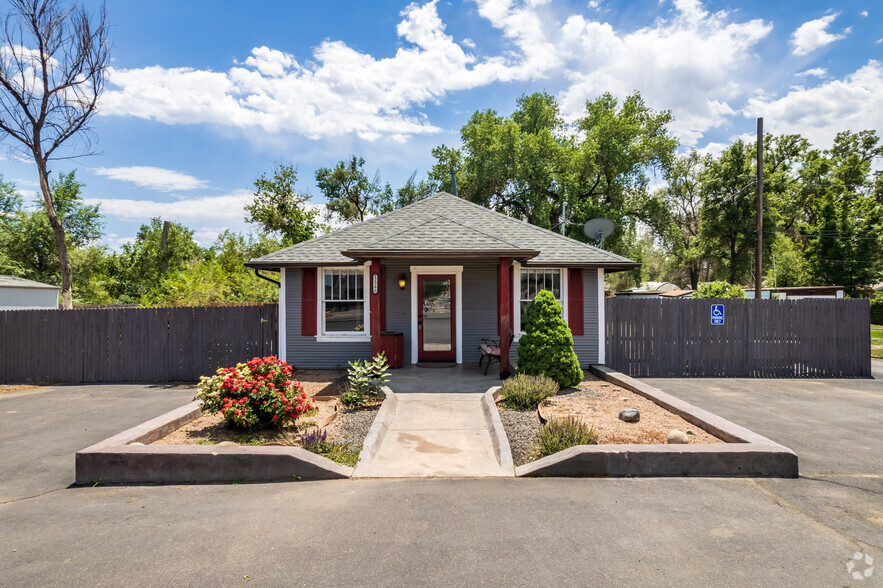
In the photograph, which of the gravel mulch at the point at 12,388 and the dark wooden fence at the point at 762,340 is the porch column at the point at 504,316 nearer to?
the dark wooden fence at the point at 762,340

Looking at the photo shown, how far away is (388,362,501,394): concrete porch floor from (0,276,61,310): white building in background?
62.6 feet

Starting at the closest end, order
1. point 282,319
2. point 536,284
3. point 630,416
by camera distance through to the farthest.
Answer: point 630,416, point 282,319, point 536,284

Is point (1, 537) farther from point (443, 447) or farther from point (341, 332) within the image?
point (341, 332)

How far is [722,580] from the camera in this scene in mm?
2574

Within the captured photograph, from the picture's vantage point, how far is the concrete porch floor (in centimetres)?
753

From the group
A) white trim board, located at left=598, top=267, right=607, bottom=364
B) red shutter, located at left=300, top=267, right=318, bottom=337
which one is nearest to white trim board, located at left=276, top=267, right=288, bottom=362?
red shutter, located at left=300, top=267, right=318, bottom=337

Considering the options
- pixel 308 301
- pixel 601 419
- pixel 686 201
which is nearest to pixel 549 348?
pixel 601 419

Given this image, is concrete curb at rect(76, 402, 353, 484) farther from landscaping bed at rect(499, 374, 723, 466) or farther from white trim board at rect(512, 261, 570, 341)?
white trim board at rect(512, 261, 570, 341)

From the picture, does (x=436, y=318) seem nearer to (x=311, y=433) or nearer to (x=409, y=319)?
(x=409, y=319)

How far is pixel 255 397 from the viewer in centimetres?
494

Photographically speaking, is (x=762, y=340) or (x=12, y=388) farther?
(x=762, y=340)

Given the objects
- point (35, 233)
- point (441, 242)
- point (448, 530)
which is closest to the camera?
point (448, 530)

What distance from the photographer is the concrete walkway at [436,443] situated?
4.33 metres

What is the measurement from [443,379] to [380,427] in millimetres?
3084
